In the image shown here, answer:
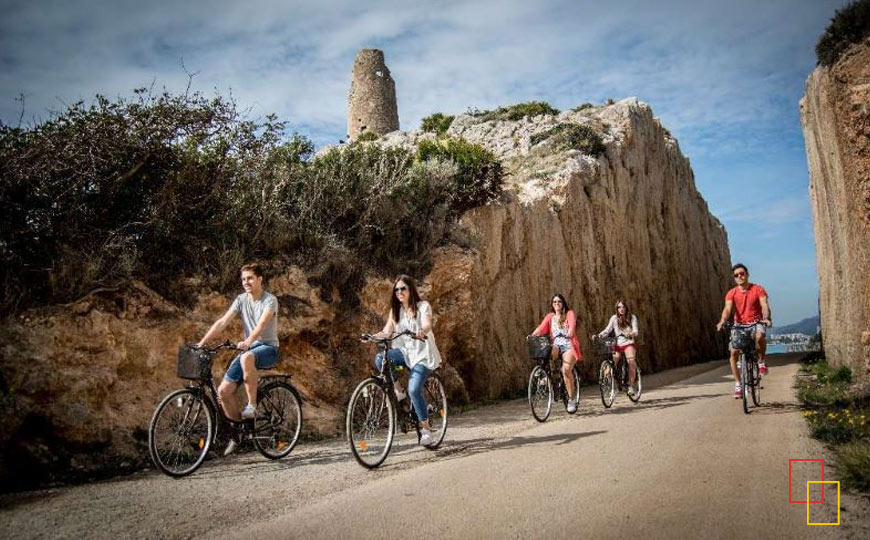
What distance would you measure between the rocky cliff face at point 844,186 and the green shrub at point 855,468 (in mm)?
7518

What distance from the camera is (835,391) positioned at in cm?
988

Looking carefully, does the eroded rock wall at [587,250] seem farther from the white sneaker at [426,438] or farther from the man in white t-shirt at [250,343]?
the man in white t-shirt at [250,343]

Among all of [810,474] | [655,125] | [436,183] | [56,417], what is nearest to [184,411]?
[56,417]

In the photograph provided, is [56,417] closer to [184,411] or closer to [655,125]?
[184,411]

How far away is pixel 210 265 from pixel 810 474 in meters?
8.36

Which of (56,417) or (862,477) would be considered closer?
(862,477)

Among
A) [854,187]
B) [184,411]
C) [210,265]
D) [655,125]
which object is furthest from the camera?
[655,125]

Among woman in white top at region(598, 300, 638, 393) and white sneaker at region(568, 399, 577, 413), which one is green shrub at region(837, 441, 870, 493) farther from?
woman in white top at region(598, 300, 638, 393)

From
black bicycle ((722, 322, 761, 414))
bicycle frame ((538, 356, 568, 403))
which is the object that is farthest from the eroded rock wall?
black bicycle ((722, 322, 761, 414))

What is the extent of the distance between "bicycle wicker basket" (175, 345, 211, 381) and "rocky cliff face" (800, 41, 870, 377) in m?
11.4

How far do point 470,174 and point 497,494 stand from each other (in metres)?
→ 12.1

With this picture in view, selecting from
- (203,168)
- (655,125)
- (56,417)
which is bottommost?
(56,417)

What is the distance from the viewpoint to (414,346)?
22.1 ft

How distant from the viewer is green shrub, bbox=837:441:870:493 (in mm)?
4219
